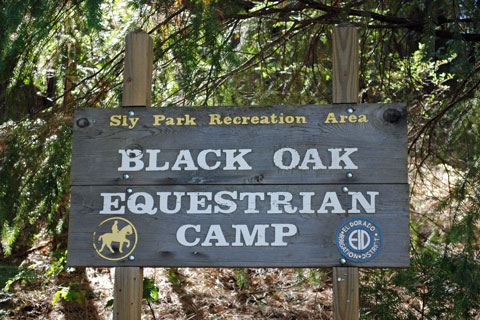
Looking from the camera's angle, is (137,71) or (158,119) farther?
(137,71)

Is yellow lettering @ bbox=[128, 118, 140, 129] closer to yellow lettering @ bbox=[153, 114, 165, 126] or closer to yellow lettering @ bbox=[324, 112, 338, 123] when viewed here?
yellow lettering @ bbox=[153, 114, 165, 126]

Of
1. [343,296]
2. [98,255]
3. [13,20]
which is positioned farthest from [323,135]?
[13,20]

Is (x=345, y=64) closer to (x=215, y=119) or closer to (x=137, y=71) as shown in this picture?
(x=215, y=119)

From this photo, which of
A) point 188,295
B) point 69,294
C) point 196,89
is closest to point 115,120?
point 196,89

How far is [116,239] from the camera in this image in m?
2.90

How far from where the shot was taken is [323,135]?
2.90 meters

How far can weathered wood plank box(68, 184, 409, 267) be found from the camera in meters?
2.79

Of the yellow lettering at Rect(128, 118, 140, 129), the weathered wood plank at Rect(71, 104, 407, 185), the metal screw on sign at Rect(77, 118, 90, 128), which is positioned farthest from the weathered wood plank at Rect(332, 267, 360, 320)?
the metal screw on sign at Rect(77, 118, 90, 128)

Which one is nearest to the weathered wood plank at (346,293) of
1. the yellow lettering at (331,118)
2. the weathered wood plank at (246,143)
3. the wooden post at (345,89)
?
the wooden post at (345,89)

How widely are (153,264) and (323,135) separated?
1.14 meters

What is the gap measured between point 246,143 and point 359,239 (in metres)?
0.78

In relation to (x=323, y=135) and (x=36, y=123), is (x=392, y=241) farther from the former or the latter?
(x=36, y=123)

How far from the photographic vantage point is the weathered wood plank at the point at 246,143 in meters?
2.86

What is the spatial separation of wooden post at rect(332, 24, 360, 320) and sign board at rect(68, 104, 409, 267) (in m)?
0.07
